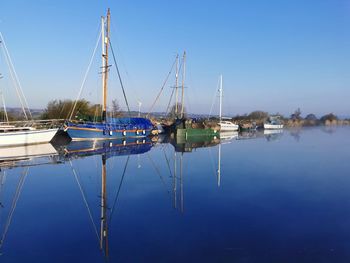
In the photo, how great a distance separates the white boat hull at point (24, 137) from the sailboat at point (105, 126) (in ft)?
5.89

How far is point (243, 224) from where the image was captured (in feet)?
24.7

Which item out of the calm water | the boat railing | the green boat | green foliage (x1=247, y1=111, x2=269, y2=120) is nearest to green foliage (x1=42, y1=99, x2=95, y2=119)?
the boat railing

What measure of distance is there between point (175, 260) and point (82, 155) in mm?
14812

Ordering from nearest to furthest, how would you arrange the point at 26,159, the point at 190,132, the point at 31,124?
the point at 26,159
the point at 31,124
the point at 190,132

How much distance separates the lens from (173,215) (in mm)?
8180

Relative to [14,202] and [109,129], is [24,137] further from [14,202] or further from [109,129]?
[14,202]

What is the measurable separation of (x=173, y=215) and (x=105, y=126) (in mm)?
22966

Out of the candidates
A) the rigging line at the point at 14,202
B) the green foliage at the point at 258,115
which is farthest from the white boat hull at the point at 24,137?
the green foliage at the point at 258,115

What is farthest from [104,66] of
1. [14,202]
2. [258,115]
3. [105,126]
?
[258,115]

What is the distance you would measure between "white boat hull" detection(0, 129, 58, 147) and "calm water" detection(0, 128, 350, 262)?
28.3ft

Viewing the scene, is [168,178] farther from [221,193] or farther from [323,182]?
[323,182]

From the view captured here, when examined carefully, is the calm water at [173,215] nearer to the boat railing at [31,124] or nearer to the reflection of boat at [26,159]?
the reflection of boat at [26,159]

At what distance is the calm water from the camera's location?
5922 millimetres

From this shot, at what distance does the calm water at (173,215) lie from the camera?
592 cm
